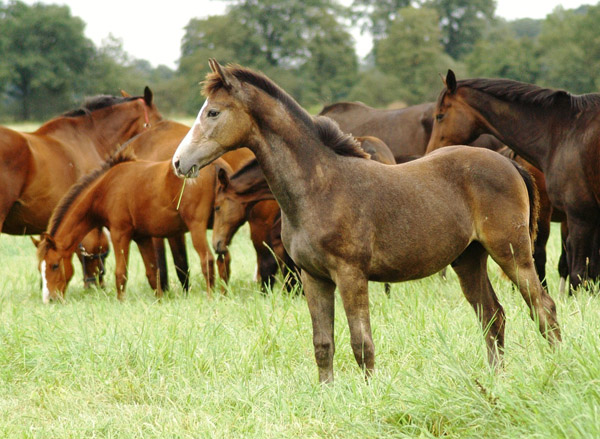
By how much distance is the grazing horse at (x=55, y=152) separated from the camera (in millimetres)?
8516

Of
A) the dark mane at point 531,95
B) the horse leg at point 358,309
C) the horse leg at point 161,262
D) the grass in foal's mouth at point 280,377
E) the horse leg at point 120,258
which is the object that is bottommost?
the horse leg at point 161,262

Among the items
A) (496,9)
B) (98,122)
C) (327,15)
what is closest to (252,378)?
(98,122)

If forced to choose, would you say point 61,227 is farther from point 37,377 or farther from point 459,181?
point 459,181

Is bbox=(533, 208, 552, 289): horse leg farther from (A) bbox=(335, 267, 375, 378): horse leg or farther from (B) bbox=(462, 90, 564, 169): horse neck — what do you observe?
(A) bbox=(335, 267, 375, 378): horse leg

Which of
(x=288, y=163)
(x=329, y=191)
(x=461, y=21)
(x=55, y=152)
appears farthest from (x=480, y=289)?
(x=461, y=21)

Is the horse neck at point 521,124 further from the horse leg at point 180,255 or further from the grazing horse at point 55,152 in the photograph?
the grazing horse at point 55,152

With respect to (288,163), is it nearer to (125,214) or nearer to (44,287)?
(125,214)

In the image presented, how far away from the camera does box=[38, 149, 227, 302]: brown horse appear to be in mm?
7859

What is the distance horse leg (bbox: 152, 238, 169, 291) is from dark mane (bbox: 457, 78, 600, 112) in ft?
12.9

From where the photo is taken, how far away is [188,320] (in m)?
5.77

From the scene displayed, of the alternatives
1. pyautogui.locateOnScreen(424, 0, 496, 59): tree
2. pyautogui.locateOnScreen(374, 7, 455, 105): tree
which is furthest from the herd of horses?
pyautogui.locateOnScreen(424, 0, 496, 59): tree

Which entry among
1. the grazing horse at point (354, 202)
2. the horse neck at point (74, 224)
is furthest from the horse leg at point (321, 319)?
the horse neck at point (74, 224)

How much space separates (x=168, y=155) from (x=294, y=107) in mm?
5607

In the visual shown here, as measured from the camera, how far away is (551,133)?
6.93 meters
